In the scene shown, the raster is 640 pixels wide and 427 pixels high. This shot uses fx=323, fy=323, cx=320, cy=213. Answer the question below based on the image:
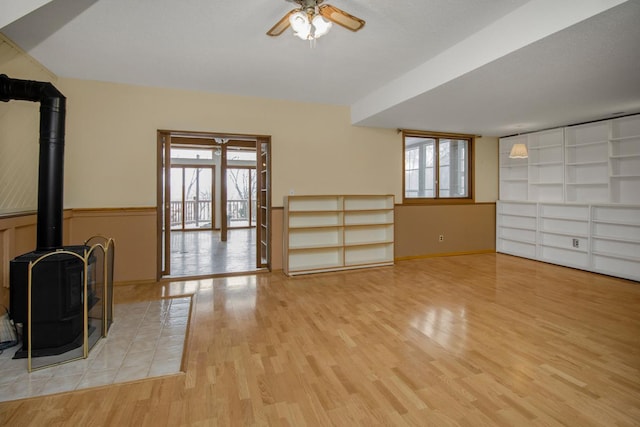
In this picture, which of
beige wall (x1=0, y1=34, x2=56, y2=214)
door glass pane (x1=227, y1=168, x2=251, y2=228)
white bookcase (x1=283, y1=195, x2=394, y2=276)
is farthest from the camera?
door glass pane (x1=227, y1=168, x2=251, y2=228)

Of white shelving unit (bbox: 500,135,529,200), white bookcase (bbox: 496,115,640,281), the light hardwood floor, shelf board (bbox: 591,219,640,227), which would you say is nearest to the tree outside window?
white shelving unit (bbox: 500,135,529,200)

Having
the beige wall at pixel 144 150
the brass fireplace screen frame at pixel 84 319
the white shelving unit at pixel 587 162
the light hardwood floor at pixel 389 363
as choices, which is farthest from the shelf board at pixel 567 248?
the brass fireplace screen frame at pixel 84 319

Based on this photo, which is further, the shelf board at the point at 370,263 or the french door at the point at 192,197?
the french door at the point at 192,197

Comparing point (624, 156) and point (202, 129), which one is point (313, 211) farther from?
point (624, 156)

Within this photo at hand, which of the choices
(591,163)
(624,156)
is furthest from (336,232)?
(624,156)

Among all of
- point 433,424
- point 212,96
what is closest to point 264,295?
point 433,424

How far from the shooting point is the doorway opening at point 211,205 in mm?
4656

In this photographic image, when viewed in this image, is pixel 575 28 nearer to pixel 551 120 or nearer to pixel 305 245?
pixel 551 120

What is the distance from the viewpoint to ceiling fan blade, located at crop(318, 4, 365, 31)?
7.34 feet

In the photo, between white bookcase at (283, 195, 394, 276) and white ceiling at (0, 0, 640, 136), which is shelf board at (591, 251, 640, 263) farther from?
white bookcase at (283, 195, 394, 276)

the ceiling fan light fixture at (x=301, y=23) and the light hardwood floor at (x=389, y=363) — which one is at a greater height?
the ceiling fan light fixture at (x=301, y=23)

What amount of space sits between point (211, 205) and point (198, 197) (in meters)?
0.60

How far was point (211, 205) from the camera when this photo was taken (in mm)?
10945

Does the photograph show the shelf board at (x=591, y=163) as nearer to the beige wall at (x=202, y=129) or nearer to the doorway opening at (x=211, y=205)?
the beige wall at (x=202, y=129)
